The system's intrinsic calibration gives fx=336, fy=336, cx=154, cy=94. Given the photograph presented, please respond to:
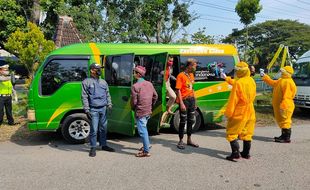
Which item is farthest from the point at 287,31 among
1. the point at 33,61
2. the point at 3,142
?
the point at 3,142

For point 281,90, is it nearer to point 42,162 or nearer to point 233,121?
point 233,121

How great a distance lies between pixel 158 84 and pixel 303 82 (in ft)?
20.1

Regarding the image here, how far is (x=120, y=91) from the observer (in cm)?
711

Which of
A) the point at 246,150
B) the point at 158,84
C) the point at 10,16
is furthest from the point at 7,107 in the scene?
the point at 10,16

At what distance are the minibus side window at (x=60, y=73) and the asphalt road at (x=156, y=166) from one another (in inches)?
51.8

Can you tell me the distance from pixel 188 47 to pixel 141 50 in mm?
1256

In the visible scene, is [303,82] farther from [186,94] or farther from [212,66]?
[186,94]

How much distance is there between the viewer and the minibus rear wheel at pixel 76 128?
24.6 ft

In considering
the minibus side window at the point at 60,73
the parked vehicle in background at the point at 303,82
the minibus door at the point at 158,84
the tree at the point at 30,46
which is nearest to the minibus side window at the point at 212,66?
the minibus door at the point at 158,84

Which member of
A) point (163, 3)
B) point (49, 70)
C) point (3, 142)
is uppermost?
point (163, 3)

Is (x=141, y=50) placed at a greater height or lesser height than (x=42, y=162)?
greater

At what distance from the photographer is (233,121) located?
6.03 metres

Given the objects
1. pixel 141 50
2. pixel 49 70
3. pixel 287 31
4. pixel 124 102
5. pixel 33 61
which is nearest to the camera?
pixel 124 102

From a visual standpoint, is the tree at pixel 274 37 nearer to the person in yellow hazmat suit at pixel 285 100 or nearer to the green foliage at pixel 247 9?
the green foliage at pixel 247 9
